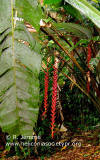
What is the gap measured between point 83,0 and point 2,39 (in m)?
0.23

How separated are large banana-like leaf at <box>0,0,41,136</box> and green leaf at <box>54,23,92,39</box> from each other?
935 mm

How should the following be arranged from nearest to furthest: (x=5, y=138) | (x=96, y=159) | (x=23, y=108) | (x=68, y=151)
Answer: 1. (x=23, y=108)
2. (x=96, y=159)
3. (x=68, y=151)
4. (x=5, y=138)

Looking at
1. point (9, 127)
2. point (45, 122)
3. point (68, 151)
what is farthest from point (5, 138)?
point (9, 127)

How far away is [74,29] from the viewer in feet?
4.61

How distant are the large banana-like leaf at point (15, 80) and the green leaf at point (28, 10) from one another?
1.0 inches

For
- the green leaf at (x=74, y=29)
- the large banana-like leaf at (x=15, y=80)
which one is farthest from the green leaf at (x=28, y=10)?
the green leaf at (x=74, y=29)

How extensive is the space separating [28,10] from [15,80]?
0.58 ft

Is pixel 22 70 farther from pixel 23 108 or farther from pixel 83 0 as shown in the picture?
pixel 83 0

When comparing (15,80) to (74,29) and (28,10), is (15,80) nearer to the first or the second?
(28,10)

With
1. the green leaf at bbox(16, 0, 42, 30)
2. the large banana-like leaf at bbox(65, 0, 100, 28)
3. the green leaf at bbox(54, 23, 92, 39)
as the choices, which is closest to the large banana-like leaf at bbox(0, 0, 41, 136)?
the green leaf at bbox(16, 0, 42, 30)

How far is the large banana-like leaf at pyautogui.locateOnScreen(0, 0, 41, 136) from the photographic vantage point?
440 millimetres

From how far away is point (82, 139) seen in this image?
2.18m

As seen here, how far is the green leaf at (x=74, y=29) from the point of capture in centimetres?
135

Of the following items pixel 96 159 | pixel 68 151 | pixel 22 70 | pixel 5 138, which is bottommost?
pixel 5 138
